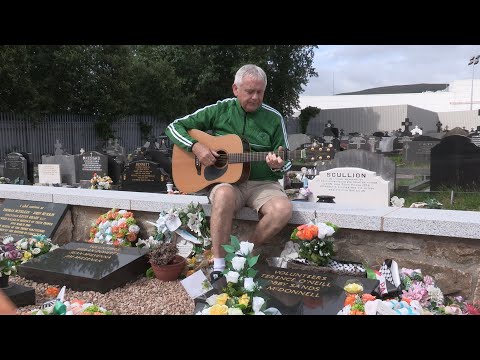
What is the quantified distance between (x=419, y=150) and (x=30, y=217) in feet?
32.9

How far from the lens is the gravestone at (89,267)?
11.1 feet

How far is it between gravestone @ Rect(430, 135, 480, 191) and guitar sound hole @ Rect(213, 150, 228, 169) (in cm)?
596

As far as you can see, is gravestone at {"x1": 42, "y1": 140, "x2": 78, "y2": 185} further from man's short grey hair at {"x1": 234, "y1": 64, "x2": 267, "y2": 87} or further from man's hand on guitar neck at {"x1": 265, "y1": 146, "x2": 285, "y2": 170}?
man's hand on guitar neck at {"x1": 265, "y1": 146, "x2": 285, "y2": 170}

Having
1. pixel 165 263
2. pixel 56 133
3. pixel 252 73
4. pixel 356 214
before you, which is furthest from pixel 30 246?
pixel 56 133

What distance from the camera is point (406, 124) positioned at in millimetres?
20703

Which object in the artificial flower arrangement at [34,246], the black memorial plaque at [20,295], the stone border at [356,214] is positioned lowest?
the black memorial plaque at [20,295]

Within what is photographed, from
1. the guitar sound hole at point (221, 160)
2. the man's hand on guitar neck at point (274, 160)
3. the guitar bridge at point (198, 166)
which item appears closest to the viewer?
the man's hand on guitar neck at point (274, 160)

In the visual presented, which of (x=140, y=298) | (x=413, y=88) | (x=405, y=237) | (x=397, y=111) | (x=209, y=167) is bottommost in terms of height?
(x=140, y=298)

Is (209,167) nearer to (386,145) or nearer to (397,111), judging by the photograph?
(386,145)

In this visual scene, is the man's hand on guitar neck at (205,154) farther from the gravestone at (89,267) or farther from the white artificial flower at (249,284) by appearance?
the white artificial flower at (249,284)

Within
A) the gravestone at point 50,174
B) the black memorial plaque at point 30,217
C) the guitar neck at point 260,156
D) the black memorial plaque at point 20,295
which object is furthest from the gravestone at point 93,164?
the guitar neck at point 260,156

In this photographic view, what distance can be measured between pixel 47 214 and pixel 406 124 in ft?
62.8

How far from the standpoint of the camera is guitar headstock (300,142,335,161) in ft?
11.0

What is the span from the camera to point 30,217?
15.2 feet
